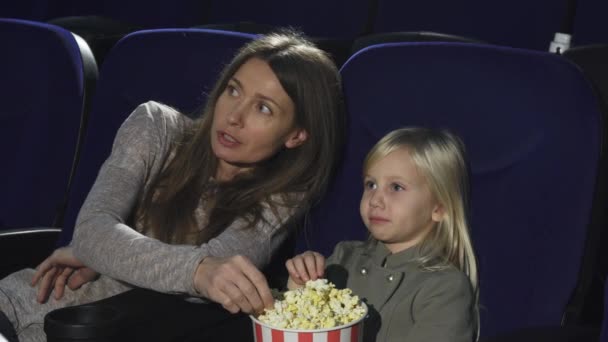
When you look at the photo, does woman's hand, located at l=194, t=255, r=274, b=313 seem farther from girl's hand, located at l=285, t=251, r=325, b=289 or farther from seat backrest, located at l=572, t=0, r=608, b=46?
seat backrest, located at l=572, t=0, r=608, b=46

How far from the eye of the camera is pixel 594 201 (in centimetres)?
126

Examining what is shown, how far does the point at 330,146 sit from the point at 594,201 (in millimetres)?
447

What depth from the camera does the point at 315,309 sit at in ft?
3.46

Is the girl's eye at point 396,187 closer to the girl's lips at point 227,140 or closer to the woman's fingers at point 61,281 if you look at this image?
the girl's lips at point 227,140

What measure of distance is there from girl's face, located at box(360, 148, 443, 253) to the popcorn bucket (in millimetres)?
283

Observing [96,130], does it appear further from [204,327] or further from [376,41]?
[376,41]

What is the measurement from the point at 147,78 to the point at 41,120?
0.92ft

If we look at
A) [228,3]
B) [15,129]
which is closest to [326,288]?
[15,129]

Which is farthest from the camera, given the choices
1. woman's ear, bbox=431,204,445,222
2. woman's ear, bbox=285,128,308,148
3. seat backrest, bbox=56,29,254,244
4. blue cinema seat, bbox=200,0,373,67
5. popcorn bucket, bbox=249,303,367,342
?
blue cinema seat, bbox=200,0,373,67

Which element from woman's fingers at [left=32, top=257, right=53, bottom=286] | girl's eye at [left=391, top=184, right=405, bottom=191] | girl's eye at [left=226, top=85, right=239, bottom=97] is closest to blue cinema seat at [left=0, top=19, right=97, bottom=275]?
woman's fingers at [left=32, top=257, right=53, bottom=286]

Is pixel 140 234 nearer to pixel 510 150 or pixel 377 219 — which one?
pixel 377 219

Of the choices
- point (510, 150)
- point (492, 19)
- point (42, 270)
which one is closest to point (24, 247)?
point (42, 270)

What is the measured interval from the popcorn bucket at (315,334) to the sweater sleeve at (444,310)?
201 mm

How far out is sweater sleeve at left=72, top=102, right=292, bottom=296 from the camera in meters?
1.31
